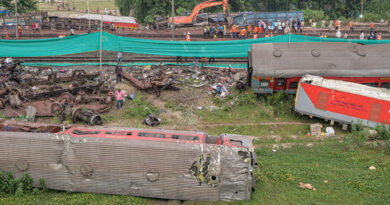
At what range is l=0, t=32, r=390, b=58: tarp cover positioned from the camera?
21281mm

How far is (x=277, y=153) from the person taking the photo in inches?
516

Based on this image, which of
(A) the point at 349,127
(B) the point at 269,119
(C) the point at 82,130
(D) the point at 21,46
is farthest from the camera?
(D) the point at 21,46

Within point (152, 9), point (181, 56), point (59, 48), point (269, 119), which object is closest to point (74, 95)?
point (59, 48)

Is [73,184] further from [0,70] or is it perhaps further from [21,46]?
[21,46]

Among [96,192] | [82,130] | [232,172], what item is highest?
[82,130]

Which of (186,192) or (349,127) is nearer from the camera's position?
(186,192)

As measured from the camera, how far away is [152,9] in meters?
44.2

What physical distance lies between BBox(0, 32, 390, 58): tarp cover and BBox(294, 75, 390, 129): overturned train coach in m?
6.59

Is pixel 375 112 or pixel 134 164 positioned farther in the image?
pixel 375 112

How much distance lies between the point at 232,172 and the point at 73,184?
455 centimetres

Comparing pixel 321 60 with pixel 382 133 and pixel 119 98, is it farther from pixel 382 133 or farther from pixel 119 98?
pixel 119 98

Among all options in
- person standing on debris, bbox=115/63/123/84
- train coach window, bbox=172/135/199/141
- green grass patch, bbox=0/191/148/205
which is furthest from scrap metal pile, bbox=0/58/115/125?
train coach window, bbox=172/135/199/141

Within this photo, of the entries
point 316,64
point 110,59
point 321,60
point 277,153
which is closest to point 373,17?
point 321,60

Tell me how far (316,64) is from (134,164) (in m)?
11.3
